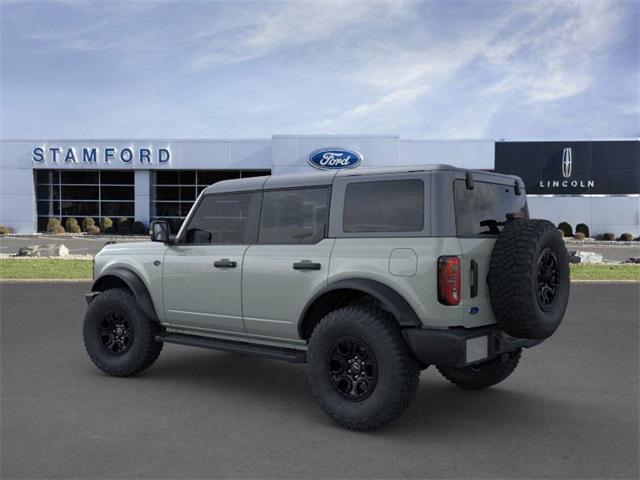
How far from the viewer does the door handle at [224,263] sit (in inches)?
229

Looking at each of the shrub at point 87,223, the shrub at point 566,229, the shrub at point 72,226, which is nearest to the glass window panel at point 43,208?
the shrub at point 72,226

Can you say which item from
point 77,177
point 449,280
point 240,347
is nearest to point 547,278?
point 449,280

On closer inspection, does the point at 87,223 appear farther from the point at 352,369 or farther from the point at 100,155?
the point at 352,369

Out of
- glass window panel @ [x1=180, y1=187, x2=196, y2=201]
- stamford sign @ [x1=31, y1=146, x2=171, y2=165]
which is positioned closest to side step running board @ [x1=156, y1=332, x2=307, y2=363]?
stamford sign @ [x1=31, y1=146, x2=171, y2=165]

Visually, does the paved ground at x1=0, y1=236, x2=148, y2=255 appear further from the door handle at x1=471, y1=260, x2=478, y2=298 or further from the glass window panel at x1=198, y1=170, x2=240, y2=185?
the door handle at x1=471, y1=260, x2=478, y2=298

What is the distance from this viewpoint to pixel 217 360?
24.9 ft

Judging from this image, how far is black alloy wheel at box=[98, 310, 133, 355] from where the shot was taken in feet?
22.2

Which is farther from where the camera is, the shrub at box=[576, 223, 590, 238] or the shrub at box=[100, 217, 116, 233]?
the shrub at box=[100, 217, 116, 233]

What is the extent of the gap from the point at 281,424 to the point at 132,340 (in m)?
2.35

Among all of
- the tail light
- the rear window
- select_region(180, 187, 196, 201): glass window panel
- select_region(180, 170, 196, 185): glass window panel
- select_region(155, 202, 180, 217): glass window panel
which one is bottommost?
the tail light

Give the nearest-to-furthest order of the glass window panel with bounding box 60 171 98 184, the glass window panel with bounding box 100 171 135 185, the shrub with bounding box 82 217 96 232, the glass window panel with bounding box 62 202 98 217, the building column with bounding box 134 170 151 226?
1. the shrub with bounding box 82 217 96 232
2. the building column with bounding box 134 170 151 226
3. the glass window panel with bounding box 100 171 135 185
4. the glass window panel with bounding box 62 202 98 217
5. the glass window panel with bounding box 60 171 98 184

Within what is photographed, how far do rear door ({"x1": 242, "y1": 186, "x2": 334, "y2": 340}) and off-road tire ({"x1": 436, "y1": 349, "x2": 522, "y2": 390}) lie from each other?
1641 millimetres

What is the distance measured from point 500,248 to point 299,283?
5.43 feet

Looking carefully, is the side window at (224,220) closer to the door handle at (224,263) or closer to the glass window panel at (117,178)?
the door handle at (224,263)
